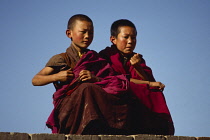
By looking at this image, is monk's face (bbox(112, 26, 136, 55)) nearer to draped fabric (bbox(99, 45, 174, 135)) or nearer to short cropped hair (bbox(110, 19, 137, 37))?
short cropped hair (bbox(110, 19, 137, 37))

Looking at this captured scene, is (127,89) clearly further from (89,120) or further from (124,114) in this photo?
(89,120)

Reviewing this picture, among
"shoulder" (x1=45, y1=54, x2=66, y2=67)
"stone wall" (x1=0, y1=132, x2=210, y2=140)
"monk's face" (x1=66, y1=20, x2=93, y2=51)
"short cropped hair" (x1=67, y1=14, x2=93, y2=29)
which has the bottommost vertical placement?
"stone wall" (x1=0, y1=132, x2=210, y2=140)

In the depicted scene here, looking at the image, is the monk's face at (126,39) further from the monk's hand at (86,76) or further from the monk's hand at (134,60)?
the monk's hand at (86,76)

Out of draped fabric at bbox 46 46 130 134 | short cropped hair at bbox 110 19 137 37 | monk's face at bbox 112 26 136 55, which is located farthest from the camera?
short cropped hair at bbox 110 19 137 37

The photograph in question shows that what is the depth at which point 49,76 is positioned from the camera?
5719mm

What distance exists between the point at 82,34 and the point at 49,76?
32.8 inches

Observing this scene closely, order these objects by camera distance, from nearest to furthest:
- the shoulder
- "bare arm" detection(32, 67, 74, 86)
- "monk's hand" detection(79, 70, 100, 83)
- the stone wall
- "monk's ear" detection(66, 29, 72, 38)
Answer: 1. the stone wall
2. "monk's hand" detection(79, 70, 100, 83)
3. "bare arm" detection(32, 67, 74, 86)
4. the shoulder
5. "monk's ear" detection(66, 29, 72, 38)

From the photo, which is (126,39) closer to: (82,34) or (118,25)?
(118,25)

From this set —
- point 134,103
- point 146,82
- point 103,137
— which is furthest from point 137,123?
point 103,137

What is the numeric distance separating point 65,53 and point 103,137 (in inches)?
71.2

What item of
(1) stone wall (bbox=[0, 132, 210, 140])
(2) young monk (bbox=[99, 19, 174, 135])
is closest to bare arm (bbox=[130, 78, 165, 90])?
(2) young monk (bbox=[99, 19, 174, 135])

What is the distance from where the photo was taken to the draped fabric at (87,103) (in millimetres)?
5266

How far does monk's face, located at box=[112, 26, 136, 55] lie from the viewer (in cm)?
652

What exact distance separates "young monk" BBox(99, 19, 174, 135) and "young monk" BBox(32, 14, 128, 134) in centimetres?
41
